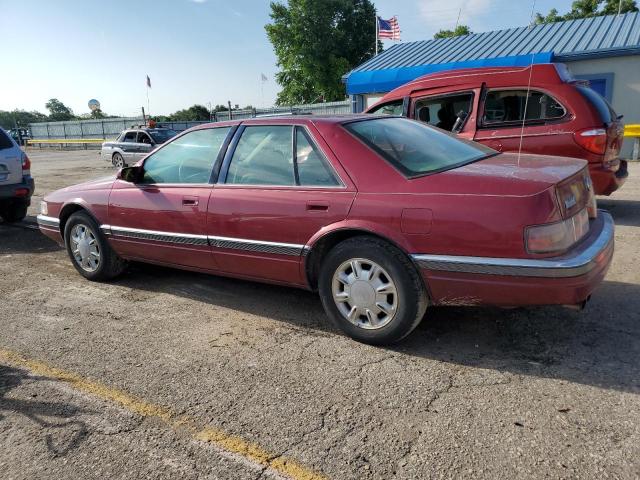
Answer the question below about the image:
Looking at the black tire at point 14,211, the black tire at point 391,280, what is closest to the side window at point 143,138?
the black tire at point 14,211

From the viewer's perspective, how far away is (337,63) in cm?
4200

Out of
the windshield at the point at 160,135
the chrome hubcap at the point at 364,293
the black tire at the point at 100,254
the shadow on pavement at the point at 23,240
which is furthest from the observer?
the windshield at the point at 160,135

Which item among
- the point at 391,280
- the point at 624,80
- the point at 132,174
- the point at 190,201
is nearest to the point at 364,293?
the point at 391,280

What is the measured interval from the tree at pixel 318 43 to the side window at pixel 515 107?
37.4m

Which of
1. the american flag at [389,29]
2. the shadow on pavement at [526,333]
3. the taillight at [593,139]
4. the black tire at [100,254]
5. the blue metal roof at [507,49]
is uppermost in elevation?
the american flag at [389,29]

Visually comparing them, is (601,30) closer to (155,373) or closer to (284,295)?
(284,295)

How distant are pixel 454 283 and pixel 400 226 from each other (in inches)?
18.2

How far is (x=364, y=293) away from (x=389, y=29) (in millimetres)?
22366

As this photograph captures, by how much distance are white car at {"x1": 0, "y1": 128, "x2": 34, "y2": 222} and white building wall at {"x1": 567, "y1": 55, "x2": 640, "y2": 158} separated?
14.7 m

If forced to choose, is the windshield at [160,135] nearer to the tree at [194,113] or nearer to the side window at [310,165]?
the side window at [310,165]

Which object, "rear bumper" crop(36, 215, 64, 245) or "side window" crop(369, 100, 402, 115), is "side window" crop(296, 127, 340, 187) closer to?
"rear bumper" crop(36, 215, 64, 245)

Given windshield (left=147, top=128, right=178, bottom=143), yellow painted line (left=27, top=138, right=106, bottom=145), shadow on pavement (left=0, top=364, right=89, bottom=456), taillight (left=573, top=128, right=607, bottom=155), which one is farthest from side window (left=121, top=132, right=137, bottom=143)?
shadow on pavement (left=0, top=364, right=89, bottom=456)

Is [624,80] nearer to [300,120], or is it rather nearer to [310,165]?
[300,120]

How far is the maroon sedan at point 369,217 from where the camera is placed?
2799 mm
